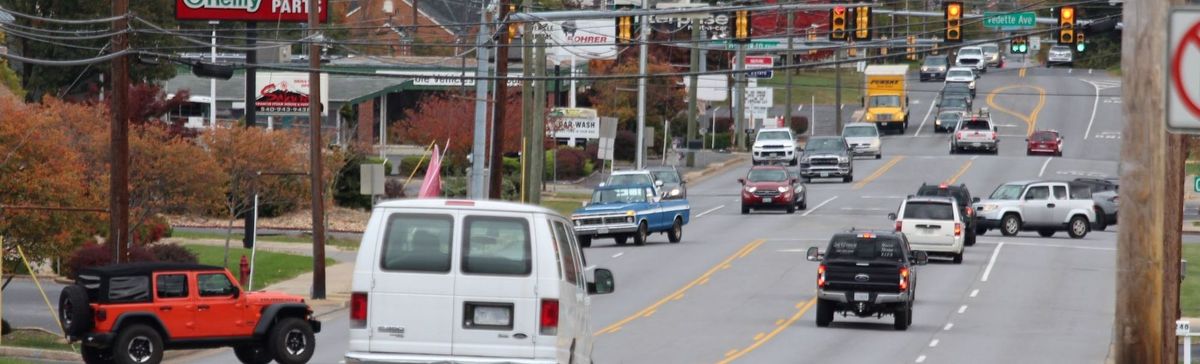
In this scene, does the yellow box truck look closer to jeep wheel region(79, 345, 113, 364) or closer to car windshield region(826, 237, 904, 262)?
car windshield region(826, 237, 904, 262)

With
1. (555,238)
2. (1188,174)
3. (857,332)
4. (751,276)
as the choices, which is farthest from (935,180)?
(555,238)

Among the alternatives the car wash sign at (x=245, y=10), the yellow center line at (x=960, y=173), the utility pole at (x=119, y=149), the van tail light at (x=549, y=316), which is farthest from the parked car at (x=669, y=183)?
the van tail light at (x=549, y=316)

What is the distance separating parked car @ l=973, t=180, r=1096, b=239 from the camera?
46.7 metres

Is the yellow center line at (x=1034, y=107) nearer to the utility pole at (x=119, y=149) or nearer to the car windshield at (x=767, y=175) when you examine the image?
the car windshield at (x=767, y=175)

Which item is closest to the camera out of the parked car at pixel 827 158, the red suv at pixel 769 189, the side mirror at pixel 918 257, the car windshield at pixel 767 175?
the side mirror at pixel 918 257

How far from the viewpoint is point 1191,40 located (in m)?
9.39

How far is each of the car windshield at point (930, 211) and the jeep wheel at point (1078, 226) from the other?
8961 millimetres

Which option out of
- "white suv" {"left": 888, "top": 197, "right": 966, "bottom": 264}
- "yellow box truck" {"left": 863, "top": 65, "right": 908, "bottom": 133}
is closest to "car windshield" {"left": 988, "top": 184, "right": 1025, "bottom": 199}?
"white suv" {"left": 888, "top": 197, "right": 966, "bottom": 264}

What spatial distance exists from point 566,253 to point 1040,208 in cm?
3409

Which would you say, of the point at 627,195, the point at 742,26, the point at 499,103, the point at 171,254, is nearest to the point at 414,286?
the point at 171,254

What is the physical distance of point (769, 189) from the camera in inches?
2076

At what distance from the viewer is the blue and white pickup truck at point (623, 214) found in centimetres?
4381

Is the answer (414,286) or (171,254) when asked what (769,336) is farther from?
(414,286)

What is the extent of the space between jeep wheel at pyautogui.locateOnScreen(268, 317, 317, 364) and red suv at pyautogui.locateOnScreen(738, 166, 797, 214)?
29321 millimetres
